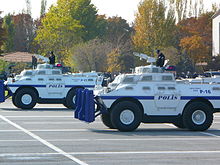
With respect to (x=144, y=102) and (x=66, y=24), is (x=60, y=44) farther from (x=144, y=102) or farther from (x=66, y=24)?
(x=144, y=102)

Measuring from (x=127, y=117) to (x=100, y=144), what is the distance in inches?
136

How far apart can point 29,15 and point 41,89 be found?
90428 millimetres

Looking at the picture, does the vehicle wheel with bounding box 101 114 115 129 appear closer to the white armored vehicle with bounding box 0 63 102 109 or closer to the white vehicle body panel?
the white vehicle body panel

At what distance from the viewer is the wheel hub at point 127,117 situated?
68.4ft

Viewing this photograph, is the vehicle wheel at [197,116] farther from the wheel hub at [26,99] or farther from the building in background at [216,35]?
the building in background at [216,35]

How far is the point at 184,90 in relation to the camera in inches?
842

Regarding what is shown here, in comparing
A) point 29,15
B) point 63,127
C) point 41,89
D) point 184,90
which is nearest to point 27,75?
point 41,89

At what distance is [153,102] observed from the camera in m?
21.2

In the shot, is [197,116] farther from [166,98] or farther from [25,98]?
[25,98]

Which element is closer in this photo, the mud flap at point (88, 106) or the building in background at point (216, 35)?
the mud flap at point (88, 106)

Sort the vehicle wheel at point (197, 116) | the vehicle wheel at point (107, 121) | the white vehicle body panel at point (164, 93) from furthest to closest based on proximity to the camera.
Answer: the vehicle wheel at point (107, 121), the vehicle wheel at point (197, 116), the white vehicle body panel at point (164, 93)

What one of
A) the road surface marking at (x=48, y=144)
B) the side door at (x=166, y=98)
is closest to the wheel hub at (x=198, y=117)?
the side door at (x=166, y=98)

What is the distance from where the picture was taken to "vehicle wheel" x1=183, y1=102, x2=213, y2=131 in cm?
2128

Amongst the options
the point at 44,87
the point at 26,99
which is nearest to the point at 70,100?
the point at 44,87
